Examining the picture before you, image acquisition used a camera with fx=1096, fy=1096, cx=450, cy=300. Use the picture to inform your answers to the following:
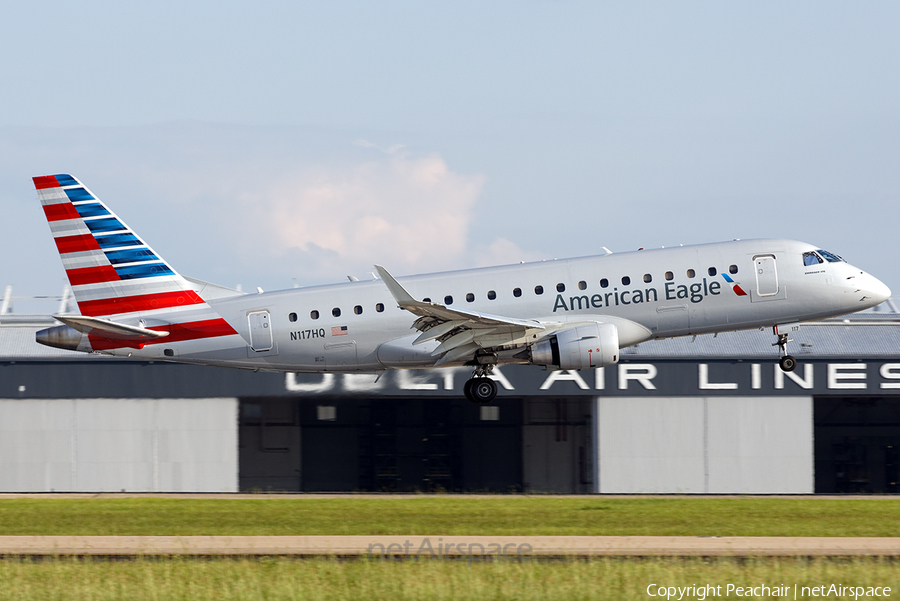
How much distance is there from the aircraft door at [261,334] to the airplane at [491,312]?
0.05 m

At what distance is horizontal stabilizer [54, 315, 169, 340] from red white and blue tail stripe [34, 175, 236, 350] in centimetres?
42

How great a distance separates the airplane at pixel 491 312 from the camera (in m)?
34.9

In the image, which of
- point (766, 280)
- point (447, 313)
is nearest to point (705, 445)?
point (766, 280)

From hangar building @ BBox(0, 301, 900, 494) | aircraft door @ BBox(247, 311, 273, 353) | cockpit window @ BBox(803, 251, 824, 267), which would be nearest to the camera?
cockpit window @ BBox(803, 251, 824, 267)

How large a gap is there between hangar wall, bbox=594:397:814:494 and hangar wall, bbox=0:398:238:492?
19401 millimetres

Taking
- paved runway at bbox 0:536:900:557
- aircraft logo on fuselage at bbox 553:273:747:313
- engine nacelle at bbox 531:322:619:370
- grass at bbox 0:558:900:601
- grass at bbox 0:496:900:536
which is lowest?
grass at bbox 0:496:900:536

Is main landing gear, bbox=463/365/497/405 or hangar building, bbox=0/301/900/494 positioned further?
hangar building, bbox=0/301/900/494

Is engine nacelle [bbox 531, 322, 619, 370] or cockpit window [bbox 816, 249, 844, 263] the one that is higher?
cockpit window [bbox 816, 249, 844, 263]

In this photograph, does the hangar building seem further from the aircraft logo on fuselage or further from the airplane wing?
the aircraft logo on fuselage

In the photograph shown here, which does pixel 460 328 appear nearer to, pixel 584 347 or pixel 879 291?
pixel 584 347

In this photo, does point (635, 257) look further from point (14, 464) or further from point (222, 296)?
point (14, 464)

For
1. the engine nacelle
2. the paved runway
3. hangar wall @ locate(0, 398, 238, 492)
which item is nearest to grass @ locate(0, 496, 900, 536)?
the paved runway

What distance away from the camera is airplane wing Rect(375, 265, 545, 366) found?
1297 inches

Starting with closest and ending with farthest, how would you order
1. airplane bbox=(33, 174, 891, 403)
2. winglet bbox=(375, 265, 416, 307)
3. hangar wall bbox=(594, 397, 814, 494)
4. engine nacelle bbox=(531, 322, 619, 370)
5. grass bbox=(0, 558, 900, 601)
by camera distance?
grass bbox=(0, 558, 900, 601) → winglet bbox=(375, 265, 416, 307) → engine nacelle bbox=(531, 322, 619, 370) → airplane bbox=(33, 174, 891, 403) → hangar wall bbox=(594, 397, 814, 494)
